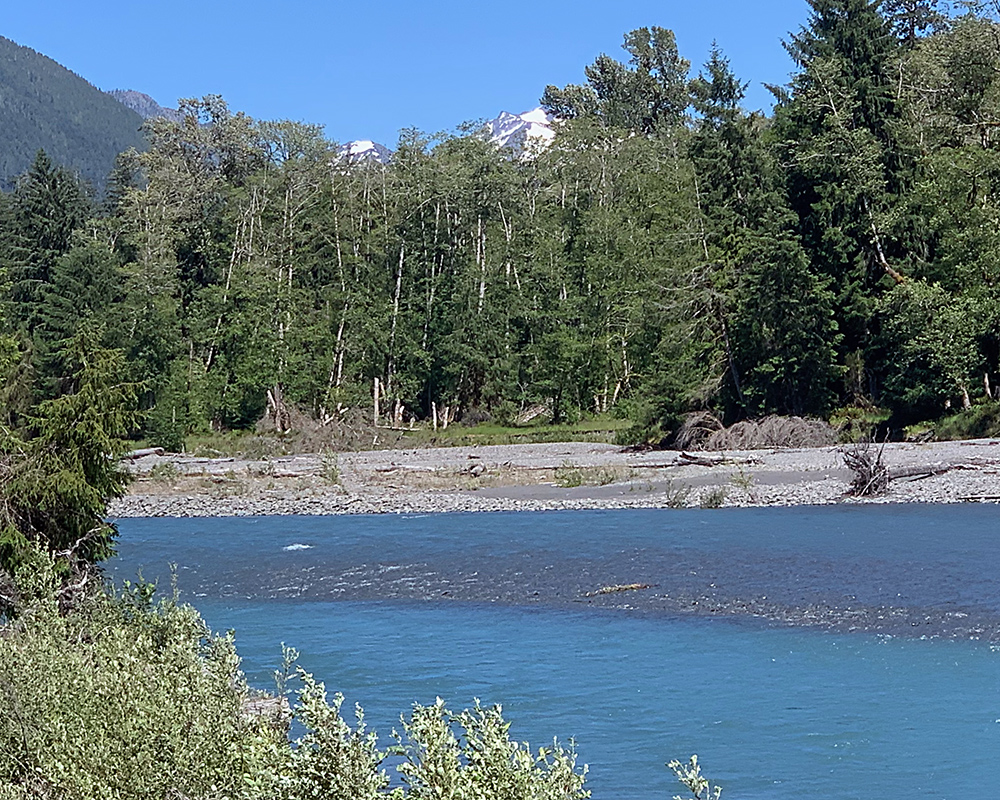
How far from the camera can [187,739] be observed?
7266 millimetres

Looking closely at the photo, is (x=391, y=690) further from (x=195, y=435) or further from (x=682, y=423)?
(x=195, y=435)

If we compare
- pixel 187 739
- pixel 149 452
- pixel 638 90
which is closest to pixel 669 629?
pixel 187 739

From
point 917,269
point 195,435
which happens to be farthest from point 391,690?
point 195,435

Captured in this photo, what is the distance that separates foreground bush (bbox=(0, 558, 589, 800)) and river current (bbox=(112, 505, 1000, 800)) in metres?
4.39

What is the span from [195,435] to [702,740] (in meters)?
48.3

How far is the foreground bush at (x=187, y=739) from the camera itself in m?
5.79

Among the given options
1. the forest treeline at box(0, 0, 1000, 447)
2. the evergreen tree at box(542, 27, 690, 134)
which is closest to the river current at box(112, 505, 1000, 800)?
the forest treeline at box(0, 0, 1000, 447)

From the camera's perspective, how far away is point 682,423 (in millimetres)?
44938

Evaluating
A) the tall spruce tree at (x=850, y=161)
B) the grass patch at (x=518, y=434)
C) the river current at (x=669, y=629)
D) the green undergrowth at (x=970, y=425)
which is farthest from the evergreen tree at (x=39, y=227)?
the green undergrowth at (x=970, y=425)

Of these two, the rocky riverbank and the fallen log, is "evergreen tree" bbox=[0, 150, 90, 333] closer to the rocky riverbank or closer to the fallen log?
the fallen log

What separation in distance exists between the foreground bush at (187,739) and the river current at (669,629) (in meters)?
4.39

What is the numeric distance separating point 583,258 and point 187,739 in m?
54.7

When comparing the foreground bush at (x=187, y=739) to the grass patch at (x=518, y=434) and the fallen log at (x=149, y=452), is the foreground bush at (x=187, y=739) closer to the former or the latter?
the fallen log at (x=149, y=452)

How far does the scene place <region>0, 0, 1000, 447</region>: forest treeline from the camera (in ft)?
143
